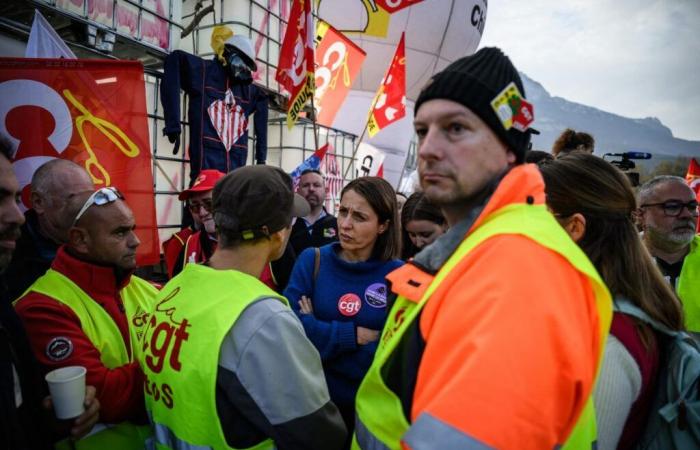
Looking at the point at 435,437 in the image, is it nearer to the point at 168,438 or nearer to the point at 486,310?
the point at 486,310

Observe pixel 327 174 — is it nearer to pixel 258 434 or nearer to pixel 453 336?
pixel 258 434

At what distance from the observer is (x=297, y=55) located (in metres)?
4.79

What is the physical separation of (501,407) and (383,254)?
5.97 feet

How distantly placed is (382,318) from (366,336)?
0.43 ft

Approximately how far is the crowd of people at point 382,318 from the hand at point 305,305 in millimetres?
13

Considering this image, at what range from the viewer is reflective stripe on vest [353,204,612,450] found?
31.8 inches

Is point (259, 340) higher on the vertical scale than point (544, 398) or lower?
lower

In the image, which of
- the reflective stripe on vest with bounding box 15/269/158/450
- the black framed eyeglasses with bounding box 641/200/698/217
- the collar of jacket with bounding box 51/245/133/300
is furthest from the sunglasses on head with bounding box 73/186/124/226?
the black framed eyeglasses with bounding box 641/200/698/217

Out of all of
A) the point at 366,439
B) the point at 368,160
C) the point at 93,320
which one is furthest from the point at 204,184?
the point at 368,160

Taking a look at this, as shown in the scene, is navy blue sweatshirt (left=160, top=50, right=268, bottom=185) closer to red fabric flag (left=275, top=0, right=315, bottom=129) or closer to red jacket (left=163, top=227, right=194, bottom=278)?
red fabric flag (left=275, top=0, right=315, bottom=129)

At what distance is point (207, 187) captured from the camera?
355 cm

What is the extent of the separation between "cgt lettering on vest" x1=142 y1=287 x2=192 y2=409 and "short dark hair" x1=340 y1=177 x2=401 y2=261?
1.30 meters

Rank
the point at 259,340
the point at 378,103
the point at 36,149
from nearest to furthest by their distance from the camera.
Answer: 1. the point at 259,340
2. the point at 36,149
3. the point at 378,103

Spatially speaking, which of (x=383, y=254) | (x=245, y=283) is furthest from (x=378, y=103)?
(x=245, y=283)
